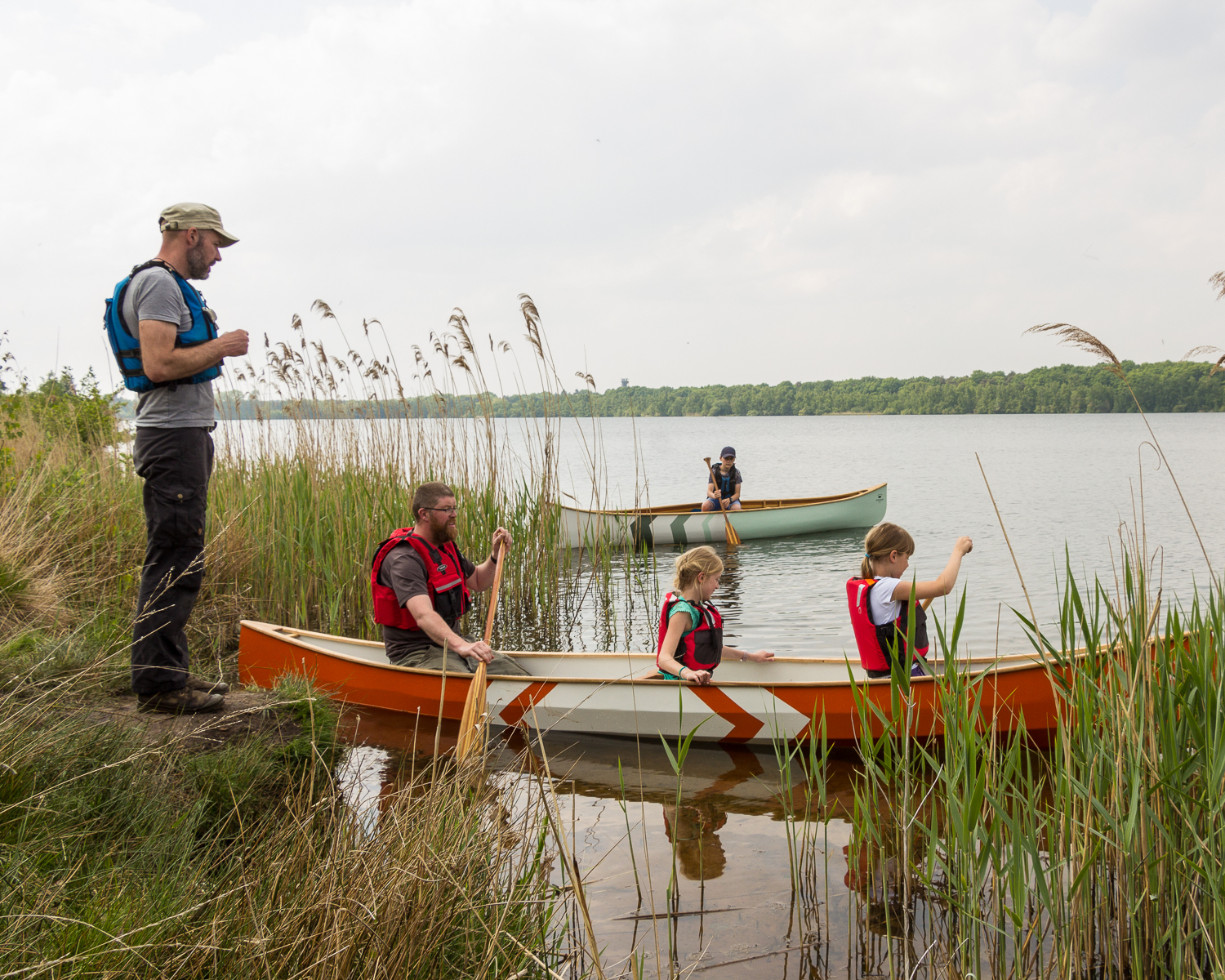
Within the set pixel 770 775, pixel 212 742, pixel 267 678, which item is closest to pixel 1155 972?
pixel 770 775

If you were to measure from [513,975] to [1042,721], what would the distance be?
3.35 m

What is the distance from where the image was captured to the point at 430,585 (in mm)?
4980

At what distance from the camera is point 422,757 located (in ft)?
15.6

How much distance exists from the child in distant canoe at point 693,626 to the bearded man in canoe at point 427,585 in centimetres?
96

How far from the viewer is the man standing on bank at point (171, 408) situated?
329cm

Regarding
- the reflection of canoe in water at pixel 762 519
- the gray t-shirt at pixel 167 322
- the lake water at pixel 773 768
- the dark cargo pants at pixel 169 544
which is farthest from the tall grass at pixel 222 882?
the reflection of canoe in water at pixel 762 519

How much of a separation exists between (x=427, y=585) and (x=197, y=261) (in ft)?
6.88

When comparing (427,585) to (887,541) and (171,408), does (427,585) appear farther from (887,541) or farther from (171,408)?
(887,541)

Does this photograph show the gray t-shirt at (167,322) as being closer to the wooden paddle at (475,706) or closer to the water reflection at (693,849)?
the water reflection at (693,849)

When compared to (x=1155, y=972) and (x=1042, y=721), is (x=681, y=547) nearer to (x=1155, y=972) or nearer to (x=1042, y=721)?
(x=1042, y=721)

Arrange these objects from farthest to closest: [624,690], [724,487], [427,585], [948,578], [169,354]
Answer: [724,487] → [427,585] → [624,690] → [948,578] → [169,354]

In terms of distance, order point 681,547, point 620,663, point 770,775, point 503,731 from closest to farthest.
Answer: point 770,775
point 503,731
point 620,663
point 681,547

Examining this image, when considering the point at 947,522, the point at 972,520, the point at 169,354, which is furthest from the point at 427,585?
the point at 972,520

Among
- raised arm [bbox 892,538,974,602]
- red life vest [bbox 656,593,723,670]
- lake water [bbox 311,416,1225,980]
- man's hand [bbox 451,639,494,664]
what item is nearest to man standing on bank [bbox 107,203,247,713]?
lake water [bbox 311,416,1225,980]
